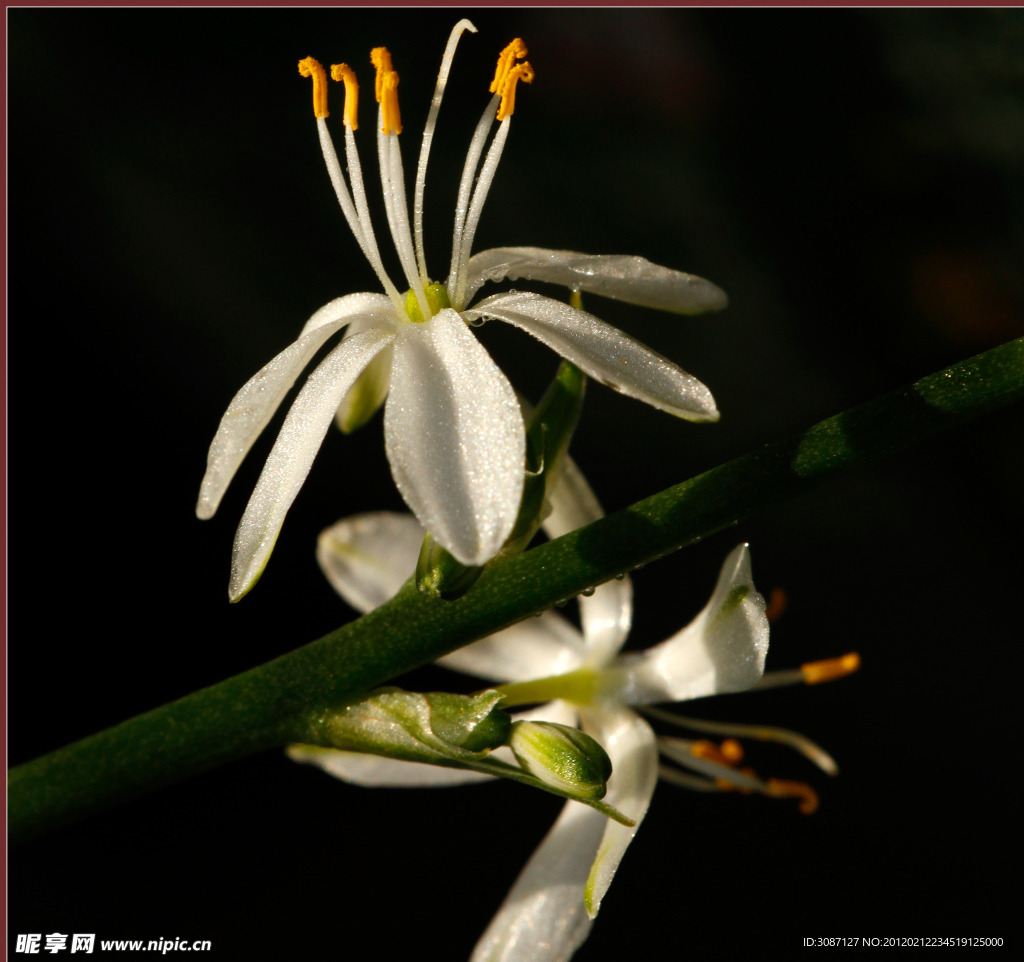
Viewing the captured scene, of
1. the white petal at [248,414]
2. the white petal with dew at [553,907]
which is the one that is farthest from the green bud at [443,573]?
the white petal with dew at [553,907]

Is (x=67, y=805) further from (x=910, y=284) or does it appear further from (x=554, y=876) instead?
(x=910, y=284)

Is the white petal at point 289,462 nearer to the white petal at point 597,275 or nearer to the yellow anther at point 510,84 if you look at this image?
the white petal at point 597,275

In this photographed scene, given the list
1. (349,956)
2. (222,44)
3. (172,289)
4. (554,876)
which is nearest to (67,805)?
(554,876)

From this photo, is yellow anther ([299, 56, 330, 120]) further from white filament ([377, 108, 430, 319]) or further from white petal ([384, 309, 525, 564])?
white petal ([384, 309, 525, 564])

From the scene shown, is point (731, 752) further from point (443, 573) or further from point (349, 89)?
point (349, 89)

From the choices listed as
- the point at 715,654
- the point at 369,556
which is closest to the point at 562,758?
the point at 715,654

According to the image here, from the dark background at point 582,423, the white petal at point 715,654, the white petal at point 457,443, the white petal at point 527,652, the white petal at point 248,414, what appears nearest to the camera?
the white petal at point 457,443

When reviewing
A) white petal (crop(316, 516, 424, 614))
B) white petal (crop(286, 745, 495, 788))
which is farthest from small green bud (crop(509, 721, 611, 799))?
white petal (crop(316, 516, 424, 614))
